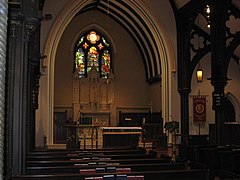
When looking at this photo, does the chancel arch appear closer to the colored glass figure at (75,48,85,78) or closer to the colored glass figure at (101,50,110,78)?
the colored glass figure at (101,50,110,78)

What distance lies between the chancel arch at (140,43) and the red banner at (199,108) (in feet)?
6.30

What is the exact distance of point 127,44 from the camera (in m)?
20.7

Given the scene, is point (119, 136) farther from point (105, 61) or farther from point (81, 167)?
point (81, 167)

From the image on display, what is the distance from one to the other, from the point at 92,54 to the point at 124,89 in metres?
2.67

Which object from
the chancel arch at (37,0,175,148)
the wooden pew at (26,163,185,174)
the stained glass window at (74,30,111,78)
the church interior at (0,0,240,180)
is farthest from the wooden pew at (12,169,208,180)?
the stained glass window at (74,30,111,78)

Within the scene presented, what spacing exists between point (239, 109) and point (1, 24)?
17.7 meters

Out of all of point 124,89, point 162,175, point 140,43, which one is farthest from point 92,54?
point 162,175

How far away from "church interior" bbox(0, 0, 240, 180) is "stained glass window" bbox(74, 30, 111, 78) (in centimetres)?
6

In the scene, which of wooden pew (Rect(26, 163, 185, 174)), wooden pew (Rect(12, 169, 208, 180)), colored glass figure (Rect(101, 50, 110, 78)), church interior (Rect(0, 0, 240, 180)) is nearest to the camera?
wooden pew (Rect(12, 169, 208, 180))

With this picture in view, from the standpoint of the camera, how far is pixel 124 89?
20625 mm

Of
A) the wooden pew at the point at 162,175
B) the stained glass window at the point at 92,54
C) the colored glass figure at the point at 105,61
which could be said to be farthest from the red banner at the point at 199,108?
the wooden pew at the point at 162,175

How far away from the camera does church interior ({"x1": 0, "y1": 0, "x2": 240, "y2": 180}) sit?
228 inches

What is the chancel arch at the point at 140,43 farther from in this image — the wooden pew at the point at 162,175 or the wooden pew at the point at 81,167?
the wooden pew at the point at 162,175

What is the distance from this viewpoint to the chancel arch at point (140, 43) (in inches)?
567
